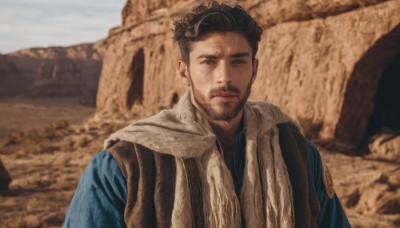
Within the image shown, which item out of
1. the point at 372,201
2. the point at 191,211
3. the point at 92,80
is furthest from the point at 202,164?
the point at 92,80

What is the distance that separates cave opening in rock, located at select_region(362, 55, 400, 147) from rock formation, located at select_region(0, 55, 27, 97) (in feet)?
111

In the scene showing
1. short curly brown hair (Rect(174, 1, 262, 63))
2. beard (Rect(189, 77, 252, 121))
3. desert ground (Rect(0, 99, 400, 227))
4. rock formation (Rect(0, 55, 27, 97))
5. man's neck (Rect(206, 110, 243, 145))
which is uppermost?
short curly brown hair (Rect(174, 1, 262, 63))

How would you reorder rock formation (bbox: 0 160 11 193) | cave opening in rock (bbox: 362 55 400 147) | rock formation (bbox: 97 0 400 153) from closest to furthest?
rock formation (bbox: 0 160 11 193), rock formation (bbox: 97 0 400 153), cave opening in rock (bbox: 362 55 400 147)

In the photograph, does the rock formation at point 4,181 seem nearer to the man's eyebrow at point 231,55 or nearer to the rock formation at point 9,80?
the man's eyebrow at point 231,55

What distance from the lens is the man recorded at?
1935 millimetres

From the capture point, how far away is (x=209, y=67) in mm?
2117

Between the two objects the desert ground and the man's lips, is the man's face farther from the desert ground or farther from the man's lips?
the desert ground

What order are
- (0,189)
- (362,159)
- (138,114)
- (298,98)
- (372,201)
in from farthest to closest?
(138,114) < (298,98) < (362,159) < (0,189) < (372,201)

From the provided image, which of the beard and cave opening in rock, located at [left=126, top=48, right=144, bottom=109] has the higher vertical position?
the beard

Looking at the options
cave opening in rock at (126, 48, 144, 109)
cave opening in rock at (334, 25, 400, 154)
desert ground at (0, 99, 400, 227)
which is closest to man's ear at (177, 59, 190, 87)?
desert ground at (0, 99, 400, 227)

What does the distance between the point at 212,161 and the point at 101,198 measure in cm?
42

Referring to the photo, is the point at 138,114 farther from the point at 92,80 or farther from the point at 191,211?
the point at 92,80

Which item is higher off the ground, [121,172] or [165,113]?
[165,113]

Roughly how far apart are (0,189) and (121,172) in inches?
298
